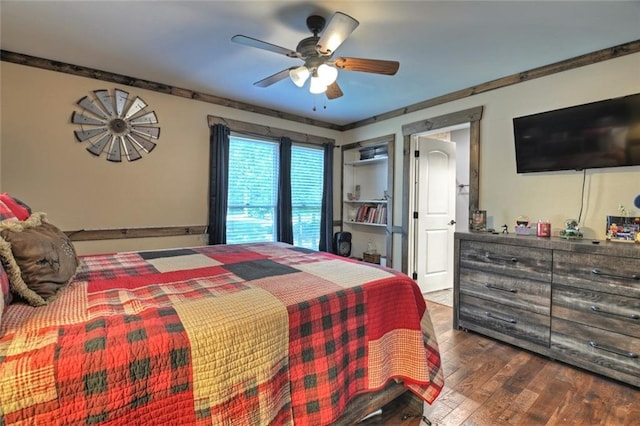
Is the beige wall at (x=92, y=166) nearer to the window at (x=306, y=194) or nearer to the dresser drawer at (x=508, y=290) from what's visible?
the window at (x=306, y=194)

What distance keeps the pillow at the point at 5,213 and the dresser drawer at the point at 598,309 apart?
3.42 m

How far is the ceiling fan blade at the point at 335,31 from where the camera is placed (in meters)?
1.66

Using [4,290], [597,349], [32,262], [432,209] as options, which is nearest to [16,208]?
[32,262]

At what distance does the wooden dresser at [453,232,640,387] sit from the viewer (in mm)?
2051

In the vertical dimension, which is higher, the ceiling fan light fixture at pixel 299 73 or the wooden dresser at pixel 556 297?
the ceiling fan light fixture at pixel 299 73

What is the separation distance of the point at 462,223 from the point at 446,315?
172 centimetres

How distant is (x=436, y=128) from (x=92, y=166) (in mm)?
3705

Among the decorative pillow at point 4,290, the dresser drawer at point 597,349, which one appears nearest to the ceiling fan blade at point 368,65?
the decorative pillow at point 4,290

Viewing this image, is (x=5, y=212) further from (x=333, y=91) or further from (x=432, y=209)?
(x=432, y=209)

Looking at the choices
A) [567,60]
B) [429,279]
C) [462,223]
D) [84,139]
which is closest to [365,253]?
[429,279]

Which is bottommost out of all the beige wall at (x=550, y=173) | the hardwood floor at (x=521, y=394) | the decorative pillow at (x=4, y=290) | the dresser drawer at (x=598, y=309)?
the hardwood floor at (x=521, y=394)

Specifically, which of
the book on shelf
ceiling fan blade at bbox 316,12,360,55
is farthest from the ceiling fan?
the book on shelf

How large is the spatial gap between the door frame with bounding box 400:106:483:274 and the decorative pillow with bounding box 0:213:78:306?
3.33 m

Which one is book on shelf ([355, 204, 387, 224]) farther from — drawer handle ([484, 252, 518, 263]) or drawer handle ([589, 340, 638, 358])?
drawer handle ([589, 340, 638, 358])
